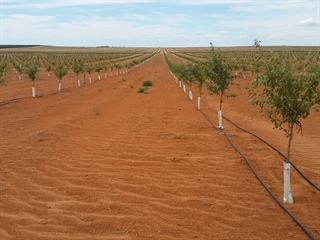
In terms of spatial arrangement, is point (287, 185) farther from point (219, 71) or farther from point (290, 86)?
point (219, 71)

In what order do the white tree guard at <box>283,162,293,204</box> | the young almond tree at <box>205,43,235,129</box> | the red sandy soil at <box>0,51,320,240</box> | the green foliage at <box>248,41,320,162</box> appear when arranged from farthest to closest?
the young almond tree at <box>205,43,235,129</box> < the white tree guard at <box>283,162,293,204</box> < the green foliage at <box>248,41,320,162</box> < the red sandy soil at <box>0,51,320,240</box>

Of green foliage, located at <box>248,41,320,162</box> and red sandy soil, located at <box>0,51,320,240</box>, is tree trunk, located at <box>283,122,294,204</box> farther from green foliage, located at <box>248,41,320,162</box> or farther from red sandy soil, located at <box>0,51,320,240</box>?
green foliage, located at <box>248,41,320,162</box>

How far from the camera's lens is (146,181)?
861 cm

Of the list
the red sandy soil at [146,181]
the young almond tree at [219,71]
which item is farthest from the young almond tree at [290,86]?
Result: the young almond tree at [219,71]

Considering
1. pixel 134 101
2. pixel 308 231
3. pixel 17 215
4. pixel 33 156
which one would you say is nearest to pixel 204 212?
pixel 308 231

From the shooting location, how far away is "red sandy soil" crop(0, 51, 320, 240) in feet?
21.0

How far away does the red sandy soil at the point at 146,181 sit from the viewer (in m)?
6.41

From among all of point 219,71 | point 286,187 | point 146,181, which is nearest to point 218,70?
point 219,71

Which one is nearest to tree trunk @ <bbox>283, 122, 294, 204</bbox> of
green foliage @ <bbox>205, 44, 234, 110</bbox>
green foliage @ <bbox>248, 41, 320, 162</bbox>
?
green foliage @ <bbox>248, 41, 320, 162</bbox>

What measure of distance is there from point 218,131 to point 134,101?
36.1 feet

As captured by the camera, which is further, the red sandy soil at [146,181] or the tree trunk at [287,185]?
the tree trunk at [287,185]

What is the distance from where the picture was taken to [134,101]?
24.2 m

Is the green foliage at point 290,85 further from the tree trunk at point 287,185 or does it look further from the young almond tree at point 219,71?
the young almond tree at point 219,71

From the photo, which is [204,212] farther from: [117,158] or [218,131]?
[218,131]
